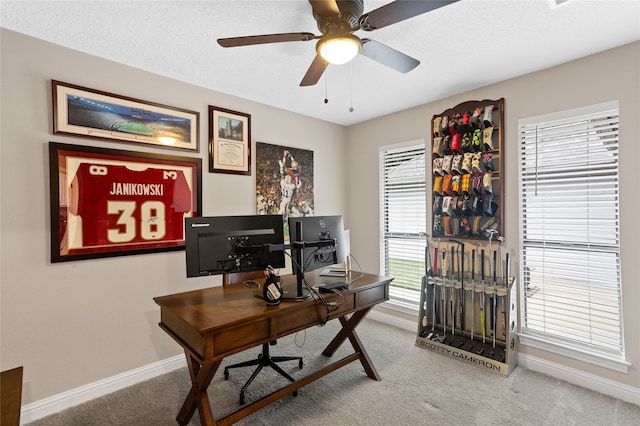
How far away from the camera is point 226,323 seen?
1.46 meters

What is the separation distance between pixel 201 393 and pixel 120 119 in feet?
6.99

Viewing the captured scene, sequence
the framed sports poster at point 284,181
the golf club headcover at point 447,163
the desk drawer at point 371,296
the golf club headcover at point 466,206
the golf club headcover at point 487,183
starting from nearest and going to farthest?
the desk drawer at point 371,296 → the golf club headcover at point 487,183 → the golf club headcover at point 466,206 → the golf club headcover at point 447,163 → the framed sports poster at point 284,181

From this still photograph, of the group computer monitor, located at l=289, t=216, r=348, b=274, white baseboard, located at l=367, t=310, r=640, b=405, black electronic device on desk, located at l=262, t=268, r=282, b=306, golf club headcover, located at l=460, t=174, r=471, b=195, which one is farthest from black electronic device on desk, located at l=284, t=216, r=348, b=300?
white baseboard, located at l=367, t=310, r=640, b=405

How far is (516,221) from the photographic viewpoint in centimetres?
281

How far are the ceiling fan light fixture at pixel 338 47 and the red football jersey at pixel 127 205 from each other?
5.84ft

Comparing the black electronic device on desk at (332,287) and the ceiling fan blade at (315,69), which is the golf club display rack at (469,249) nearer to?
the black electronic device on desk at (332,287)

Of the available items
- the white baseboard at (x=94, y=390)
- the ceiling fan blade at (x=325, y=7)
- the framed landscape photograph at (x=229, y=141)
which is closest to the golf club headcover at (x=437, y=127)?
the framed landscape photograph at (x=229, y=141)

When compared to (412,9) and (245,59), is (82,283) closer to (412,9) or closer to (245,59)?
(245,59)

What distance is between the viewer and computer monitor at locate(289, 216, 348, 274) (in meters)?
1.95

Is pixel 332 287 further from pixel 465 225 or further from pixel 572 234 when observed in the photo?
pixel 572 234

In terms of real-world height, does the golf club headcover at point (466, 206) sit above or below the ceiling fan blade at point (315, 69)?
below

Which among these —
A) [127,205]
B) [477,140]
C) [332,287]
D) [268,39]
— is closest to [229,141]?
[127,205]

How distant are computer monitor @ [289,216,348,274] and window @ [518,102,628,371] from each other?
1.81 metres

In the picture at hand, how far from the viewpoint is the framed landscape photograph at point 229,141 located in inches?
118
